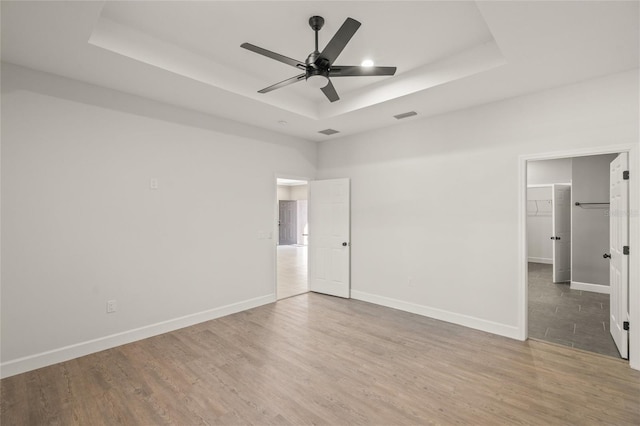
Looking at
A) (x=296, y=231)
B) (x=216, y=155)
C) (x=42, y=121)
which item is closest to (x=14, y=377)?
(x=42, y=121)

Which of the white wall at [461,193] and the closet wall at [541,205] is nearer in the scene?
the white wall at [461,193]

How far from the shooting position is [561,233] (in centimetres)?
632

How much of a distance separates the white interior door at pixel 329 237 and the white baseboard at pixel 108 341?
1.47 metres

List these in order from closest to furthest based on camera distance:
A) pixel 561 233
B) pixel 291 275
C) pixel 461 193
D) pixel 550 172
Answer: pixel 461 193
pixel 561 233
pixel 291 275
pixel 550 172

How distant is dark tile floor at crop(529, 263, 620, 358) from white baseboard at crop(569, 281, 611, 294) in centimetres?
13

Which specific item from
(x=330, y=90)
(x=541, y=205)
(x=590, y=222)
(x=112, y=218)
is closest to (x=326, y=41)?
(x=330, y=90)

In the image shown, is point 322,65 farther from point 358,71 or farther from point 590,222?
point 590,222

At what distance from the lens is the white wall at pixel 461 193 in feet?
10.5

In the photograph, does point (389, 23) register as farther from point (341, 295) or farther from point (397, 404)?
point (341, 295)

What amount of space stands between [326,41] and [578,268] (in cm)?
615

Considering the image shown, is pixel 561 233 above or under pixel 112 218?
under

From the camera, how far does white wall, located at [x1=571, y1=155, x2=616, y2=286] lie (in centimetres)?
545

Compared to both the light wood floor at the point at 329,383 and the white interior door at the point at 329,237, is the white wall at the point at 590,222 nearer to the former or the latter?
the light wood floor at the point at 329,383

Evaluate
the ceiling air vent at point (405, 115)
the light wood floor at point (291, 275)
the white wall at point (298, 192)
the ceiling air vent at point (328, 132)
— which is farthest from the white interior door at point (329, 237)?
the white wall at point (298, 192)
